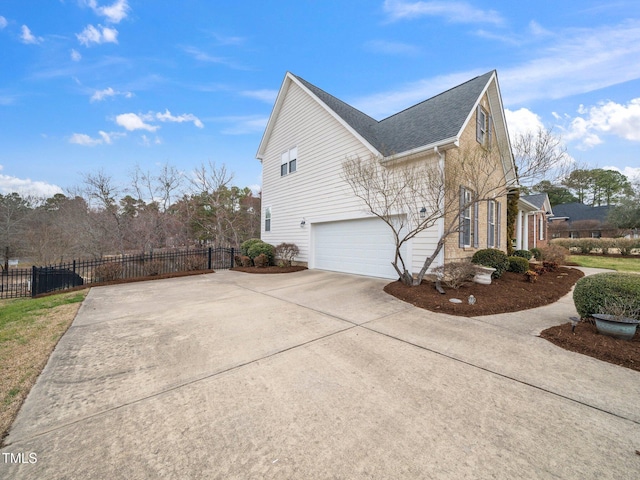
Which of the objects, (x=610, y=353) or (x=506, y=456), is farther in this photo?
(x=610, y=353)

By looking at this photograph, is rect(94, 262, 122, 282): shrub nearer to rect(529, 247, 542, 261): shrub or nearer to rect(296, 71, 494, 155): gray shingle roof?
rect(296, 71, 494, 155): gray shingle roof

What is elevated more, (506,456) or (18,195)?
(18,195)

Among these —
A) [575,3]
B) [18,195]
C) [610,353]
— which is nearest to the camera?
[610,353]

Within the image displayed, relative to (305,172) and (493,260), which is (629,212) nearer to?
(493,260)

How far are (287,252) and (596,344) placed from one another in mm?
9830

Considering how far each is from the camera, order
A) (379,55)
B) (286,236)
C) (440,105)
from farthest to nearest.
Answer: (286,236)
(379,55)
(440,105)

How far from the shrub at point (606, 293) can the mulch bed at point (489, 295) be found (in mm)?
1254

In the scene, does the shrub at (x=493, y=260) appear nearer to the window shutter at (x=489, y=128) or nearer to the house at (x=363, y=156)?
the house at (x=363, y=156)

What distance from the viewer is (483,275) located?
7078 millimetres

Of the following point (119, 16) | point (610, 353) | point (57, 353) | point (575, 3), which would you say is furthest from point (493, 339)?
point (119, 16)

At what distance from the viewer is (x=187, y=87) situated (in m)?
13.4

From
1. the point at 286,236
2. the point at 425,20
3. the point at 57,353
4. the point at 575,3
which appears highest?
the point at 425,20

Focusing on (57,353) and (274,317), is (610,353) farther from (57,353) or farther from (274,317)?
(57,353)

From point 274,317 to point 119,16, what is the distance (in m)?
11.5
